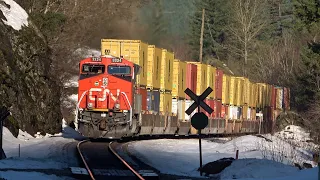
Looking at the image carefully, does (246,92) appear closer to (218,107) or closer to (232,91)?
(232,91)

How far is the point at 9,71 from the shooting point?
3219 centimetres

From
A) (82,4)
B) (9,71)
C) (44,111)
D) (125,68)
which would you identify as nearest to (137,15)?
(125,68)

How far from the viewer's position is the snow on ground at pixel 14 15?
36434 mm

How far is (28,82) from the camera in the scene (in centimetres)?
3488

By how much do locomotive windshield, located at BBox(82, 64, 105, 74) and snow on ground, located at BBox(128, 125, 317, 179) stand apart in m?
3.57

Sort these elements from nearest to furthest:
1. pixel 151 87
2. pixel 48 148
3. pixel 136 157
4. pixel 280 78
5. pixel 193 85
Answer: pixel 136 157 → pixel 48 148 → pixel 151 87 → pixel 193 85 → pixel 280 78

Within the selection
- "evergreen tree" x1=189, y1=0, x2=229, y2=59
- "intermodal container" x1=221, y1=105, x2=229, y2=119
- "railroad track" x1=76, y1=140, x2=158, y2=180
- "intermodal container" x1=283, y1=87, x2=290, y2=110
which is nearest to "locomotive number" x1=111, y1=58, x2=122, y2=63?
"railroad track" x1=76, y1=140, x2=158, y2=180

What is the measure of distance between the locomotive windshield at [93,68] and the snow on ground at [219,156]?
11.7ft

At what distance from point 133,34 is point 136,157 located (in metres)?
6.19

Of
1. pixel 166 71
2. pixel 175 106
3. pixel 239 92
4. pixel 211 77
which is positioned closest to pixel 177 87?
pixel 175 106

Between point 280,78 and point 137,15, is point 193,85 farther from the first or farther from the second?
point 280,78

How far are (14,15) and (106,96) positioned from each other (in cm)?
1064

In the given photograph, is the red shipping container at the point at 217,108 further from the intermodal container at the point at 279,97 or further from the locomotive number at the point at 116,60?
the intermodal container at the point at 279,97

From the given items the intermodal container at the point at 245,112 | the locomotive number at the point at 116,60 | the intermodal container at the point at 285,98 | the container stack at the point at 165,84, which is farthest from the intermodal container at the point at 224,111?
the intermodal container at the point at 285,98
